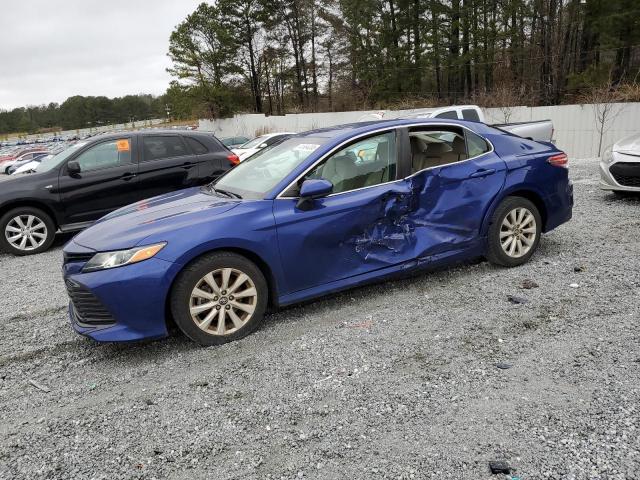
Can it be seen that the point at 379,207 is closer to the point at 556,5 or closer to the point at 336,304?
the point at 336,304

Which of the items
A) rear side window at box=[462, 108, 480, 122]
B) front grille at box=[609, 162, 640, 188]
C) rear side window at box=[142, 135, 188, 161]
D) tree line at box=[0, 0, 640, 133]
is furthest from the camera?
tree line at box=[0, 0, 640, 133]

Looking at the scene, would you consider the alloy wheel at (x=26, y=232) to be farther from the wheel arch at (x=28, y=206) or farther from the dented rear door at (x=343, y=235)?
the dented rear door at (x=343, y=235)

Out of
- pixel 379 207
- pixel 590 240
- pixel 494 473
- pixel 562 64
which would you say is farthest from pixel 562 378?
pixel 562 64

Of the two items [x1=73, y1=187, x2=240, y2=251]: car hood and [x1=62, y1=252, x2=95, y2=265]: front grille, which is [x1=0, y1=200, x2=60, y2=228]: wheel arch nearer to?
[x1=73, y1=187, x2=240, y2=251]: car hood

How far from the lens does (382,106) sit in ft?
126

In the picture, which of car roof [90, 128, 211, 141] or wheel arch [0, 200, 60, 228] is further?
car roof [90, 128, 211, 141]

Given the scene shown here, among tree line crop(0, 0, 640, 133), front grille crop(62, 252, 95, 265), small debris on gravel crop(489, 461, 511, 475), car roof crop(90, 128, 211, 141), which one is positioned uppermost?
tree line crop(0, 0, 640, 133)

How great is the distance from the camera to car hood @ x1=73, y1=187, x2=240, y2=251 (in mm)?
3775

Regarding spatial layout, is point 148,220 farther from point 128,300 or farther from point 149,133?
point 149,133

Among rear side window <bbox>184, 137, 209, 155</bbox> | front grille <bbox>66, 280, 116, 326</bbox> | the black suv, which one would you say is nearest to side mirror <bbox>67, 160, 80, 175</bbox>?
the black suv

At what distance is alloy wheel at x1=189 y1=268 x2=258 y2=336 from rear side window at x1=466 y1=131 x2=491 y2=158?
8.47 ft

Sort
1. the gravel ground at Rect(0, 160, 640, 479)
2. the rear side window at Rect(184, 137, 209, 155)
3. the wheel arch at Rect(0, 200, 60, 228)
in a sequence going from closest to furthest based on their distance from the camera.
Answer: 1. the gravel ground at Rect(0, 160, 640, 479)
2. the wheel arch at Rect(0, 200, 60, 228)
3. the rear side window at Rect(184, 137, 209, 155)

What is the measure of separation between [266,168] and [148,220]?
121 cm

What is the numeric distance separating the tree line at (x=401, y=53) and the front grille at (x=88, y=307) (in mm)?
24933
